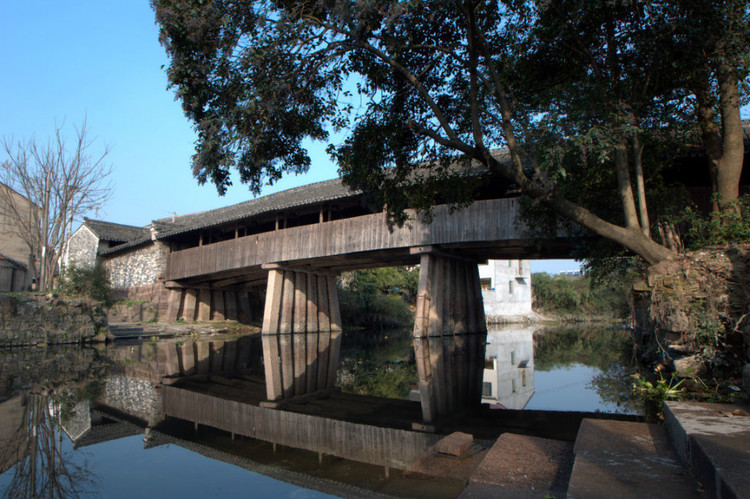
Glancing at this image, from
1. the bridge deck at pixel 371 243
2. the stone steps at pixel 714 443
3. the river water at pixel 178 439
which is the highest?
the bridge deck at pixel 371 243

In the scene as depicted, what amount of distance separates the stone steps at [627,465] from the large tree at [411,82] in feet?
10.1

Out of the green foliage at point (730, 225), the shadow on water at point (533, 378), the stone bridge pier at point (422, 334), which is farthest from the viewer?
the stone bridge pier at point (422, 334)

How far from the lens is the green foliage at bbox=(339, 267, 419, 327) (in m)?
27.0

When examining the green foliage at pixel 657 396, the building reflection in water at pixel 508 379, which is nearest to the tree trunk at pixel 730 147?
the green foliage at pixel 657 396

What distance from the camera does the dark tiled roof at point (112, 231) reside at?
89.2ft

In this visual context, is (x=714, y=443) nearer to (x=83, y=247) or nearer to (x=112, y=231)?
(x=112, y=231)

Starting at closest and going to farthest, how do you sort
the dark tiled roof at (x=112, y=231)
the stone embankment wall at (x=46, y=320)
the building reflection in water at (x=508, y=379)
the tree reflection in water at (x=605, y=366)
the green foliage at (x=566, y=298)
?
the tree reflection in water at (x=605, y=366)
the building reflection in water at (x=508, y=379)
the stone embankment wall at (x=46, y=320)
the dark tiled roof at (x=112, y=231)
the green foliage at (x=566, y=298)

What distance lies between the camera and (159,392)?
7.20m

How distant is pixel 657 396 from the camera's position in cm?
555

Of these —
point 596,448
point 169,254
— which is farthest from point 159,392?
point 169,254

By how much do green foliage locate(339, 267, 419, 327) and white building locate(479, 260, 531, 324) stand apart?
534 centimetres

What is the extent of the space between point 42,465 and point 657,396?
589cm

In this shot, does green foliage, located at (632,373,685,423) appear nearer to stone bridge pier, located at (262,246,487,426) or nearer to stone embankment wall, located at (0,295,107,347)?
stone bridge pier, located at (262,246,487,426)

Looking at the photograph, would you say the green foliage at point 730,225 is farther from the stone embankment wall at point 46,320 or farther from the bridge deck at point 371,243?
the stone embankment wall at point 46,320
